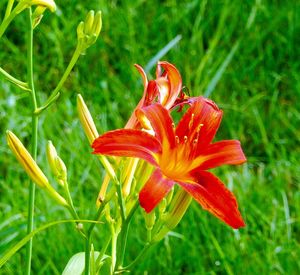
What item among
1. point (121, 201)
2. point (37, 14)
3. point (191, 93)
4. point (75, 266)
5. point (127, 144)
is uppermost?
point (37, 14)

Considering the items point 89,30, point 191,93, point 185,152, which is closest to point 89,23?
point 89,30

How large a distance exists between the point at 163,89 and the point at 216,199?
0.25m

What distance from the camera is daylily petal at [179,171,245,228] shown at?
0.96 metres

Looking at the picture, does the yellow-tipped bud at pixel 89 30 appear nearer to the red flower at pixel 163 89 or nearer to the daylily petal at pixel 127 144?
the red flower at pixel 163 89

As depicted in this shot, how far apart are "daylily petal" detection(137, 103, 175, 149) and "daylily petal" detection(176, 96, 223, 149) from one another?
0.03 m

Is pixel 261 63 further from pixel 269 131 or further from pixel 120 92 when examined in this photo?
pixel 120 92

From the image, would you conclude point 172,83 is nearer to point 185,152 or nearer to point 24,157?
point 185,152

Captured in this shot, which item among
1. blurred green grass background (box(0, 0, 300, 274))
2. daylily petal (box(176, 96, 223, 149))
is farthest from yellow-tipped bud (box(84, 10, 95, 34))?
blurred green grass background (box(0, 0, 300, 274))

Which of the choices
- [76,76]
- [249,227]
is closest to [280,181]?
[249,227]

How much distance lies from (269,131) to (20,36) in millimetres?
1036

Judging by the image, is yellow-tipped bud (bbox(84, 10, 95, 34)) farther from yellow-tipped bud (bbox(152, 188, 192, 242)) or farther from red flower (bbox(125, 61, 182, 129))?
yellow-tipped bud (bbox(152, 188, 192, 242))

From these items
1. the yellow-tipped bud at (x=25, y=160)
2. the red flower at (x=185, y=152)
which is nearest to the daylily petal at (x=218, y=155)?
the red flower at (x=185, y=152)

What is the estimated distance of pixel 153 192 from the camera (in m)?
0.96

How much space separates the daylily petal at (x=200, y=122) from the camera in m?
1.09
